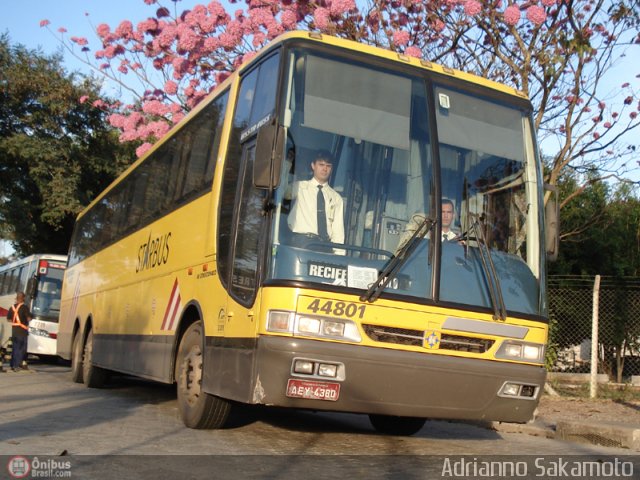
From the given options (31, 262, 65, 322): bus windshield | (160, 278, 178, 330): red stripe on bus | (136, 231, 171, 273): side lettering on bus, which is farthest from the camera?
(31, 262, 65, 322): bus windshield

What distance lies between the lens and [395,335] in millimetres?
6859

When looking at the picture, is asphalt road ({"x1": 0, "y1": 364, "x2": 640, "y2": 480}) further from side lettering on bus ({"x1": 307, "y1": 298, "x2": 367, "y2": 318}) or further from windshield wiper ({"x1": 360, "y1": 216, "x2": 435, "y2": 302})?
windshield wiper ({"x1": 360, "y1": 216, "x2": 435, "y2": 302})

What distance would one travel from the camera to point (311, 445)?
25.2 ft

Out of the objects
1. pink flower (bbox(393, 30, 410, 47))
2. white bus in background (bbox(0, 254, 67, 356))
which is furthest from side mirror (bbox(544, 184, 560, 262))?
white bus in background (bbox(0, 254, 67, 356))

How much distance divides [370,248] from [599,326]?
33.7 feet

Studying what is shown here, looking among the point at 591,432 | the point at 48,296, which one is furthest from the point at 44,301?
the point at 591,432

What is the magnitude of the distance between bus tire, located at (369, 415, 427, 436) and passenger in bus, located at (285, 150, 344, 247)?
314 cm

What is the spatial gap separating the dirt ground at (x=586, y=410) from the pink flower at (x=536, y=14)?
19.7ft

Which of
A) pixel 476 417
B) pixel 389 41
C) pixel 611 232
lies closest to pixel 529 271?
pixel 476 417

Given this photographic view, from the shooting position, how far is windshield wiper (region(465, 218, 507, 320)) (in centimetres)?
716

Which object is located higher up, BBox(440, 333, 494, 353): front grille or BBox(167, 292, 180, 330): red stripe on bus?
BBox(167, 292, 180, 330): red stripe on bus

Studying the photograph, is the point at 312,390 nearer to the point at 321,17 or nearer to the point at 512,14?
the point at 512,14

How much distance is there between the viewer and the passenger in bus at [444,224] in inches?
277

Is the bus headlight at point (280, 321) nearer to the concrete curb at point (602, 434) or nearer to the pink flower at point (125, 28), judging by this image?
the concrete curb at point (602, 434)
